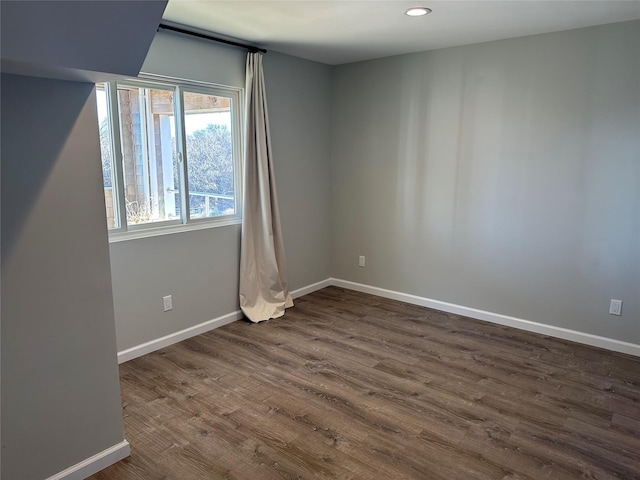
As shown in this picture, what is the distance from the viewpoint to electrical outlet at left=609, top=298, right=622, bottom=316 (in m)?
3.45

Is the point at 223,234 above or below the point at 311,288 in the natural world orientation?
above

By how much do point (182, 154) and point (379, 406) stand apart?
7.81 feet

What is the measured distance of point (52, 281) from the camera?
1914 millimetres

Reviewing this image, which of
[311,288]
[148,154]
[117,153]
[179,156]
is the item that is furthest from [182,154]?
[311,288]

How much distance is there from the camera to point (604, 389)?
2.92 metres

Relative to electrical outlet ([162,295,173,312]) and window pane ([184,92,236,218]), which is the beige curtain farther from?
electrical outlet ([162,295,173,312])

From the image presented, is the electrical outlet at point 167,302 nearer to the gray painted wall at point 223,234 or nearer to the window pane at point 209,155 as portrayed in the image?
the gray painted wall at point 223,234

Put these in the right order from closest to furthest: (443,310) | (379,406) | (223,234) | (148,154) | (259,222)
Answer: (379,406) → (148,154) → (223,234) → (259,222) → (443,310)

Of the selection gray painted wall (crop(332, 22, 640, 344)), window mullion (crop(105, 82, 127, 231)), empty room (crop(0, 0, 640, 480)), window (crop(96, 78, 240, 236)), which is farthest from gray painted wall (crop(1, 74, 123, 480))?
gray painted wall (crop(332, 22, 640, 344))

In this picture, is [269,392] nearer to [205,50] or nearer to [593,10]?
[205,50]

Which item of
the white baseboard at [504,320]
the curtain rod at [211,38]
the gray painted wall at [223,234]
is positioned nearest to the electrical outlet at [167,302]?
the gray painted wall at [223,234]

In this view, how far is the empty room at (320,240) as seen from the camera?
74.7 inches

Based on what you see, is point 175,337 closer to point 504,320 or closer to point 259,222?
point 259,222

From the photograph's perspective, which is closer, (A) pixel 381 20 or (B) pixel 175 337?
(A) pixel 381 20
